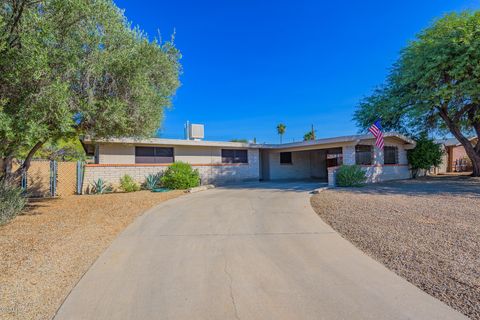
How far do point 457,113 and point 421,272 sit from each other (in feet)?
56.9

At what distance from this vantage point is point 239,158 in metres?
17.6

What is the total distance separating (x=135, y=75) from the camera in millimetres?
6621

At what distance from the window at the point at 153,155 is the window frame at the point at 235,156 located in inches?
138

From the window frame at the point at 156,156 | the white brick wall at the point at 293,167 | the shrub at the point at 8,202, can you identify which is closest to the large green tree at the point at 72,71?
the shrub at the point at 8,202

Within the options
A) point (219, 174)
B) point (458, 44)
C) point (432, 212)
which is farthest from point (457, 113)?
point (219, 174)

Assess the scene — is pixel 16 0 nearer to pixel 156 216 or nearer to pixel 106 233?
pixel 106 233

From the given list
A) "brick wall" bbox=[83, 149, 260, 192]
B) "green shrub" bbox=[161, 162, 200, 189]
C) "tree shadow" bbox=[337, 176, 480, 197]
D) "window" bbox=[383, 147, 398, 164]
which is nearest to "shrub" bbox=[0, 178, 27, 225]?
"brick wall" bbox=[83, 149, 260, 192]

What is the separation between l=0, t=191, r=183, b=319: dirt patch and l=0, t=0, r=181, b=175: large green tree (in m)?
1.87

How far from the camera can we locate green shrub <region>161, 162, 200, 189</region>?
515 inches

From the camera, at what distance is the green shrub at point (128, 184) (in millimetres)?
12641

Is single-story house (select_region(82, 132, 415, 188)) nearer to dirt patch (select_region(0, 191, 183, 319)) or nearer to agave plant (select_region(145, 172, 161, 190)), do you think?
agave plant (select_region(145, 172, 161, 190))

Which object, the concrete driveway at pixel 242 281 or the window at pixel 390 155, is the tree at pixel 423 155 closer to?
the window at pixel 390 155

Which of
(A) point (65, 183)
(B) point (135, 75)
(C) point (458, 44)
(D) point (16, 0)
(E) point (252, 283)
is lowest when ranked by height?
(E) point (252, 283)

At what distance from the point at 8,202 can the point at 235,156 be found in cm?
1253
